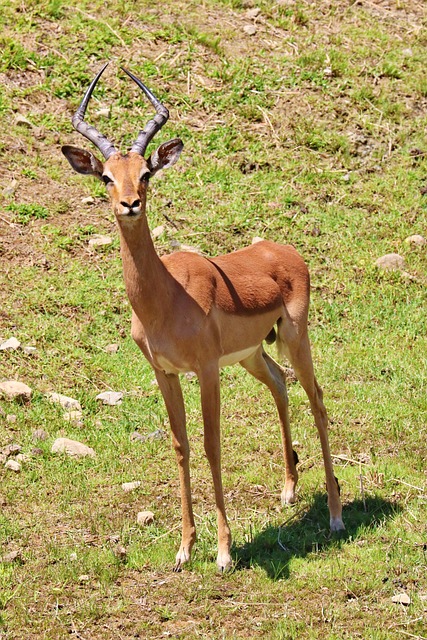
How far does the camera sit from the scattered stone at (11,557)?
23.4 feet

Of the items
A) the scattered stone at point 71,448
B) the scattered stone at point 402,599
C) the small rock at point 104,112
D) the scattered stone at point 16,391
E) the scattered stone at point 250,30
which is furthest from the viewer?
the scattered stone at point 250,30

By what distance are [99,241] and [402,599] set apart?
619 cm

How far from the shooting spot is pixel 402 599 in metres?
6.43

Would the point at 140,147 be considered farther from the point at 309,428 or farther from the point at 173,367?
the point at 309,428

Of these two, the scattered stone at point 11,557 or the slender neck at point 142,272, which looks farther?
the scattered stone at point 11,557

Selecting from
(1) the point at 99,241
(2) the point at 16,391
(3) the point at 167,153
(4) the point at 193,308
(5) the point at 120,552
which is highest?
(3) the point at 167,153

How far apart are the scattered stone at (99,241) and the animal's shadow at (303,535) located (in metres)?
4.48

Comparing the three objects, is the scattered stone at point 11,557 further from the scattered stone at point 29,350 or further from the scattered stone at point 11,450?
the scattered stone at point 29,350

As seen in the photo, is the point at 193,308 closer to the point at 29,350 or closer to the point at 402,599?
the point at 402,599

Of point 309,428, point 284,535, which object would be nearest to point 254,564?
point 284,535

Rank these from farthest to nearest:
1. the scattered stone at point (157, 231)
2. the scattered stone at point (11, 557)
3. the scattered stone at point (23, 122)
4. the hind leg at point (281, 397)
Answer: the scattered stone at point (23, 122)
the scattered stone at point (157, 231)
the hind leg at point (281, 397)
the scattered stone at point (11, 557)

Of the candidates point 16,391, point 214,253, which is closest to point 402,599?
point 16,391

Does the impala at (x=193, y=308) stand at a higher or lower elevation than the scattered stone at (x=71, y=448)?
higher

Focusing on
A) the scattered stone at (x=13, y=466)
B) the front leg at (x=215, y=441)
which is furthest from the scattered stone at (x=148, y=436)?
the front leg at (x=215, y=441)
